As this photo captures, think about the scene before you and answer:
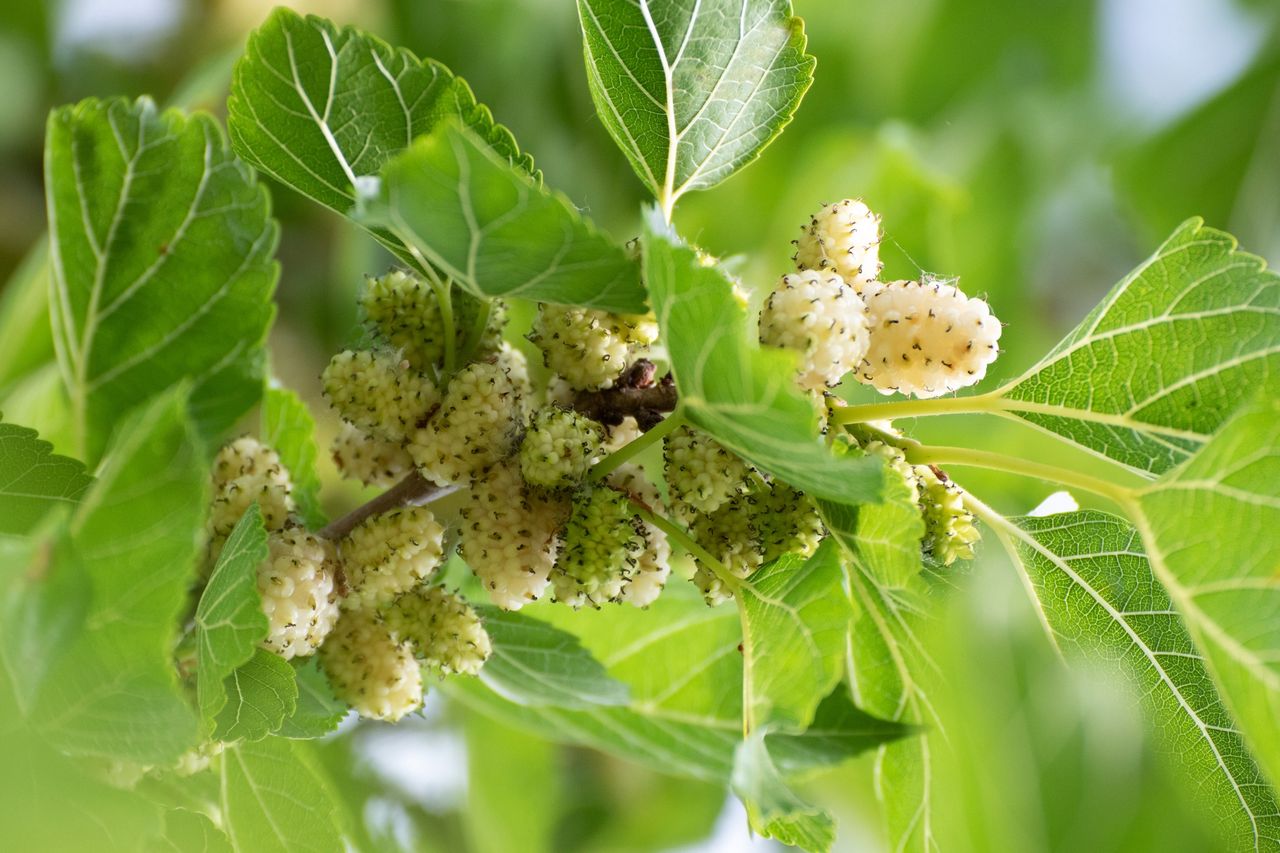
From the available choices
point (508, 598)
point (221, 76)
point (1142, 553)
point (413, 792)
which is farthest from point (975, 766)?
point (413, 792)

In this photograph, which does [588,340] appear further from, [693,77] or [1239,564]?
[1239,564]

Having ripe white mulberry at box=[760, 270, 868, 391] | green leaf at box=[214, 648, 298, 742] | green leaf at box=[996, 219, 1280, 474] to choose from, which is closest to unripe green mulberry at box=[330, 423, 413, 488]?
green leaf at box=[214, 648, 298, 742]

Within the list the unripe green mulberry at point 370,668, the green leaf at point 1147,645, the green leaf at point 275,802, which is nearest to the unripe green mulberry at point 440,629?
the unripe green mulberry at point 370,668

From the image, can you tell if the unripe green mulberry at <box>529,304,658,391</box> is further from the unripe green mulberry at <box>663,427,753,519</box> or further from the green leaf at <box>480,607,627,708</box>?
the green leaf at <box>480,607,627,708</box>

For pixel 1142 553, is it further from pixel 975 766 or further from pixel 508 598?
pixel 508 598

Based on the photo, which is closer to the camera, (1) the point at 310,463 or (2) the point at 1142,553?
(2) the point at 1142,553

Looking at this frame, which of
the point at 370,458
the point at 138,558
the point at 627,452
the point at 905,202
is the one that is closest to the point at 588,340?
the point at 627,452
